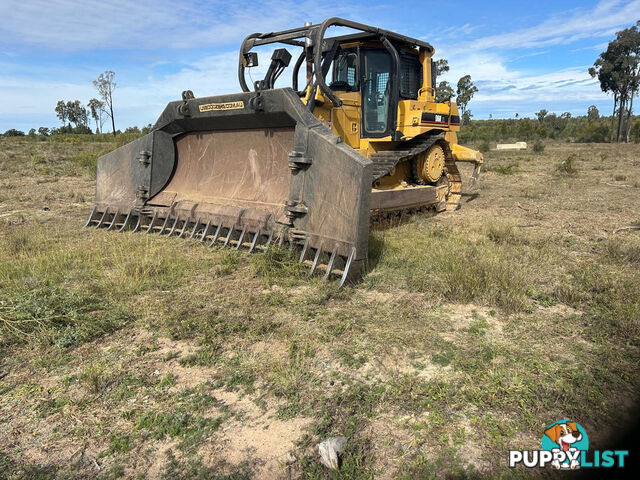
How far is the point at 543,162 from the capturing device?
20062 mm

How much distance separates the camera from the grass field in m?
2.42

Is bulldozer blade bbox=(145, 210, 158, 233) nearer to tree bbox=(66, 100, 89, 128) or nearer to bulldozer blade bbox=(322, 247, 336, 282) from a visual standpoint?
bulldozer blade bbox=(322, 247, 336, 282)

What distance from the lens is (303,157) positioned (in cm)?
525

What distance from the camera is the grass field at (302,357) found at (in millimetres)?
2416

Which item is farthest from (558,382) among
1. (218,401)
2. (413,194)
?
(413,194)

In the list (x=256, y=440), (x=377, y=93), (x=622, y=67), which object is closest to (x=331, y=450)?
(x=256, y=440)

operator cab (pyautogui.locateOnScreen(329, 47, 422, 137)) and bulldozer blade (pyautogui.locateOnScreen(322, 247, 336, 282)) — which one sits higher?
operator cab (pyautogui.locateOnScreen(329, 47, 422, 137))

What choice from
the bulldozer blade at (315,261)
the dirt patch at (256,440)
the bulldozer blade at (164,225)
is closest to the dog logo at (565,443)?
the dirt patch at (256,440)

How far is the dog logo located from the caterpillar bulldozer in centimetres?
238

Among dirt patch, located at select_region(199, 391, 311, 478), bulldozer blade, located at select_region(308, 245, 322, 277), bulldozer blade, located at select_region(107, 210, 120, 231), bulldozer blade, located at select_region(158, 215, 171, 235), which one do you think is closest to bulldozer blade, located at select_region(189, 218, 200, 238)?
bulldozer blade, located at select_region(158, 215, 171, 235)

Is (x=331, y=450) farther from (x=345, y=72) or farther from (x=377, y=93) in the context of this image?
(x=345, y=72)

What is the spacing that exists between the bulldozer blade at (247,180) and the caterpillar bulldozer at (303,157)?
2 centimetres

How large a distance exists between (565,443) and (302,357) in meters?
1.65

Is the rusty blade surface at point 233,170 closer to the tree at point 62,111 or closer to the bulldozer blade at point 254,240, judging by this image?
the bulldozer blade at point 254,240
